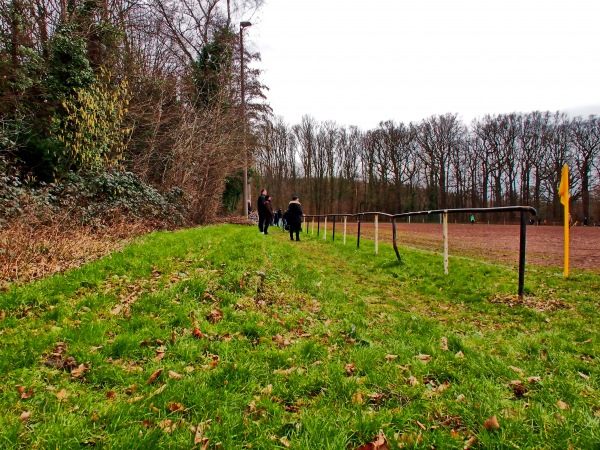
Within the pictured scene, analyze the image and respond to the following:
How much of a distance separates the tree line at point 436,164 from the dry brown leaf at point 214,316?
47363mm

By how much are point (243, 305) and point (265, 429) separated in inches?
84.3

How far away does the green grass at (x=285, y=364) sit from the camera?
1.92 m

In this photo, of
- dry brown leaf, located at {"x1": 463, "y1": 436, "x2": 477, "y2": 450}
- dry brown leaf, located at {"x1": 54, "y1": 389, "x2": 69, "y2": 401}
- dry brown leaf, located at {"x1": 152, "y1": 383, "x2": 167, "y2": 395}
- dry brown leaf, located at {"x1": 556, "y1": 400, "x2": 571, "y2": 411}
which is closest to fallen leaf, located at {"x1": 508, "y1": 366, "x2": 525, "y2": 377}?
dry brown leaf, located at {"x1": 556, "y1": 400, "x2": 571, "y2": 411}

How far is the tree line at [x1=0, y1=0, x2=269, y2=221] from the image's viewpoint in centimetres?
977

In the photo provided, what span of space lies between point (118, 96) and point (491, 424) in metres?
13.9

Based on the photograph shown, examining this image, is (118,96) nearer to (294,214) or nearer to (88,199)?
(88,199)

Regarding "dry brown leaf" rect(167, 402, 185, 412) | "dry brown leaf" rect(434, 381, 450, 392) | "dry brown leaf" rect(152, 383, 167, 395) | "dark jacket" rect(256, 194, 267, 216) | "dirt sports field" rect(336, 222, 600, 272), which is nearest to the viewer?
"dry brown leaf" rect(167, 402, 185, 412)

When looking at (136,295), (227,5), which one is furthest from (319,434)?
(227,5)

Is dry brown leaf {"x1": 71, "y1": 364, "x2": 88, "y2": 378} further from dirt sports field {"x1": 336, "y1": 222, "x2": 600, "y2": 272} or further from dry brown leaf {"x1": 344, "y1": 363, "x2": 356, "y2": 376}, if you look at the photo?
dirt sports field {"x1": 336, "y1": 222, "x2": 600, "y2": 272}

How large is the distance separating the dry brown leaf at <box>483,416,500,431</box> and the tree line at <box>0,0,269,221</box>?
33.8ft

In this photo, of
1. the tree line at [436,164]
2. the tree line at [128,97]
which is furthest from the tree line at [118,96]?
the tree line at [436,164]

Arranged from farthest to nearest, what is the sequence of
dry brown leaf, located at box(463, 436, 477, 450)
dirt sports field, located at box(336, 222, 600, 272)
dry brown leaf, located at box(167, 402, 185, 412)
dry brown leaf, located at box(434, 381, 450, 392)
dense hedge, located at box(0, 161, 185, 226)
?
dirt sports field, located at box(336, 222, 600, 272) < dense hedge, located at box(0, 161, 185, 226) < dry brown leaf, located at box(434, 381, 450, 392) < dry brown leaf, located at box(167, 402, 185, 412) < dry brown leaf, located at box(463, 436, 477, 450)

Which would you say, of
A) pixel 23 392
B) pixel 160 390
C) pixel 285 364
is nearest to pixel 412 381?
pixel 285 364

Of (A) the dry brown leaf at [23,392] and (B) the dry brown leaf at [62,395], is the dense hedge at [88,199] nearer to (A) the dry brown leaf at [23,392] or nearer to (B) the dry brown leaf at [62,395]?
(A) the dry brown leaf at [23,392]
